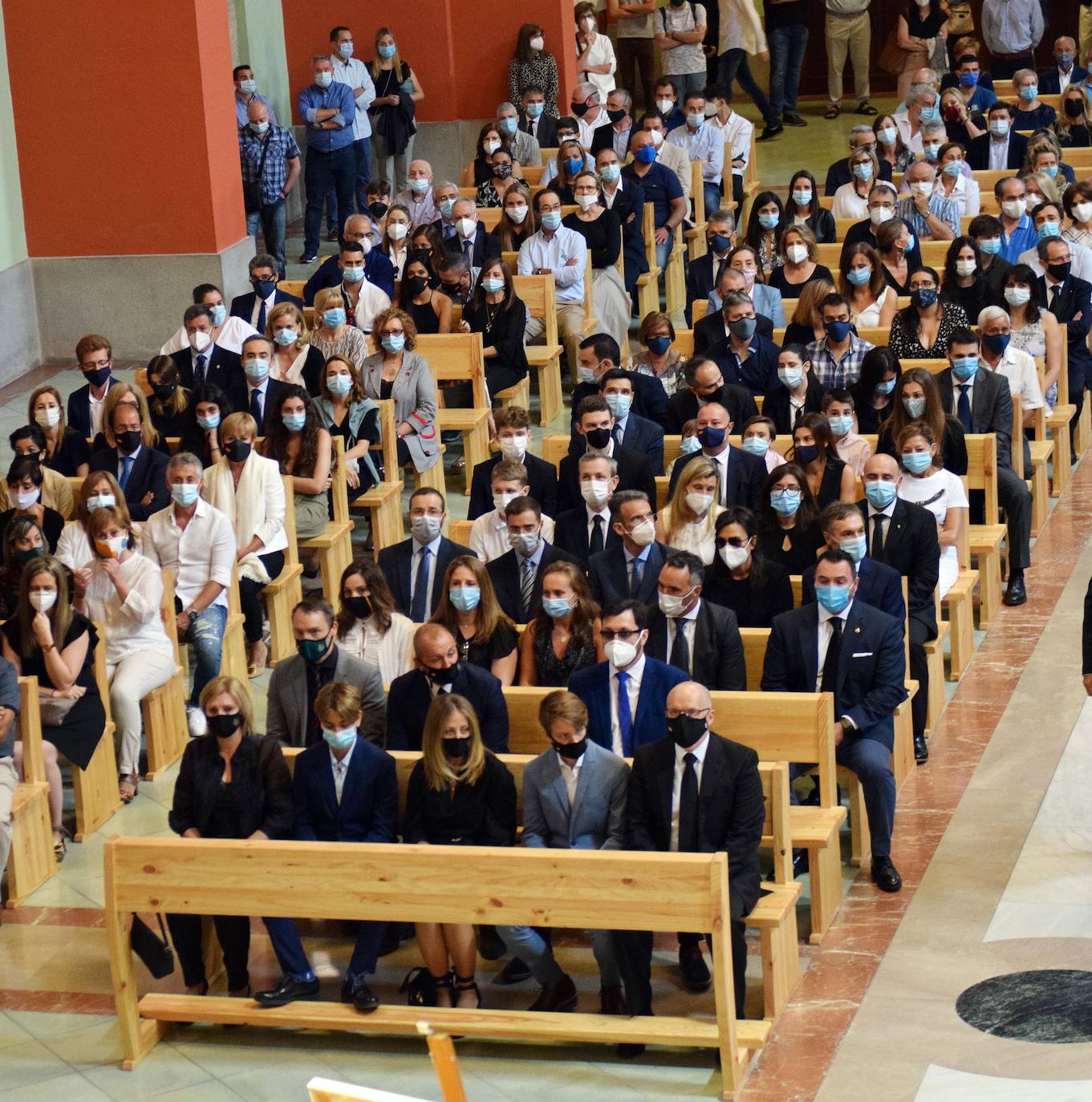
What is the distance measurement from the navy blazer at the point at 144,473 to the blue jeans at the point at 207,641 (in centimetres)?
98

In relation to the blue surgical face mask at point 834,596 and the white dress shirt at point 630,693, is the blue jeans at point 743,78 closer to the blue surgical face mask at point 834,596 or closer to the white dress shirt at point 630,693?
the blue surgical face mask at point 834,596

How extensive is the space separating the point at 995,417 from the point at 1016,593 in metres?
0.96

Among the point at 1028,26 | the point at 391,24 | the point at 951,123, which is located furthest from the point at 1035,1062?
the point at 1028,26

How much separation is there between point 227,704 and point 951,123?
38.3ft

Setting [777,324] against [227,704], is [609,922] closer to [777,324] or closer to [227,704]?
[227,704]

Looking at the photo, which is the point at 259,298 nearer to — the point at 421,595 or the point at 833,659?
the point at 421,595

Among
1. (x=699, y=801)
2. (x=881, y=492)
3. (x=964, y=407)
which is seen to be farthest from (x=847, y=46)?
(x=699, y=801)

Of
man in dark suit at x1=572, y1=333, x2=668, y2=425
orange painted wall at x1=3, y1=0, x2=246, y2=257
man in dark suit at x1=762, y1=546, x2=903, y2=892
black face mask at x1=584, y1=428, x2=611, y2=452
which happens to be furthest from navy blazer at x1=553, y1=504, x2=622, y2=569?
orange painted wall at x1=3, y1=0, x2=246, y2=257

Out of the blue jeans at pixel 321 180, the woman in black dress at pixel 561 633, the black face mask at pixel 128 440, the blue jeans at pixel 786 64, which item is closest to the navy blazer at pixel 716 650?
the woman in black dress at pixel 561 633

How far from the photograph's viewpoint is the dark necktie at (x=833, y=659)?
7.72 metres

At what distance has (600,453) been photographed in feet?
31.8

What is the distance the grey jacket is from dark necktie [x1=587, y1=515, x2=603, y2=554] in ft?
5.52

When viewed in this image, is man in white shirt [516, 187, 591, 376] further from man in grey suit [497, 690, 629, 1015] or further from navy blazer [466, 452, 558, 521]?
man in grey suit [497, 690, 629, 1015]

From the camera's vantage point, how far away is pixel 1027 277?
454 inches
